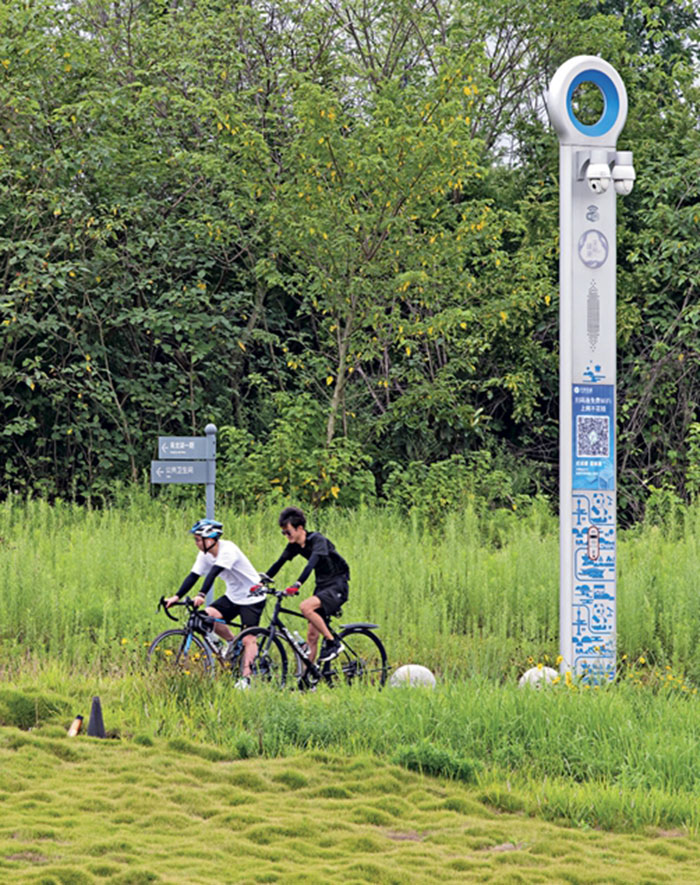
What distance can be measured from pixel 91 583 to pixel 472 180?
10840 millimetres

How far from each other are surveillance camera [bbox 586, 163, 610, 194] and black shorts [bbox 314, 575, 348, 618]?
12.4 ft

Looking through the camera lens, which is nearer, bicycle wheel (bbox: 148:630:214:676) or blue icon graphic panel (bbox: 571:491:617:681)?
bicycle wheel (bbox: 148:630:214:676)

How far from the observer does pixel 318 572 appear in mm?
9773

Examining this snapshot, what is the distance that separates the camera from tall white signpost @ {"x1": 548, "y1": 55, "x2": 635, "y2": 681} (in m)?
10.1

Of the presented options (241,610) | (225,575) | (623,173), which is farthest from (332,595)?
(623,173)

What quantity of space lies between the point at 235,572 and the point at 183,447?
2218 mm

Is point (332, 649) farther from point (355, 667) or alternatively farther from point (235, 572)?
point (235, 572)

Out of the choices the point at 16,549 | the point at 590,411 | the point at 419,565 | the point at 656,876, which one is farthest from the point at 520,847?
the point at 16,549

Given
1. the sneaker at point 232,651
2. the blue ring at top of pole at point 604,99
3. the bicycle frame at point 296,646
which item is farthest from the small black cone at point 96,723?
the blue ring at top of pole at point 604,99

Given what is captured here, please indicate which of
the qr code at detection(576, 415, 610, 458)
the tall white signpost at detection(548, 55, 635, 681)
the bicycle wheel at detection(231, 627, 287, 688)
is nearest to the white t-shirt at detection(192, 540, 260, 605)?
the bicycle wheel at detection(231, 627, 287, 688)

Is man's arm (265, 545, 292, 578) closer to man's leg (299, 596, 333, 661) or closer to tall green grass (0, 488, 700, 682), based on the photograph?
man's leg (299, 596, 333, 661)

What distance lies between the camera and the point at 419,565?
41.6 ft

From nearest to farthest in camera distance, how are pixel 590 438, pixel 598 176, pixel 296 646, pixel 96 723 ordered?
pixel 96 723
pixel 296 646
pixel 598 176
pixel 590 438

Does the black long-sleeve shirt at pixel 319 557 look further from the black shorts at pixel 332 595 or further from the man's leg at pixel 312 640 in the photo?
the man's leg at pixel 312 640
